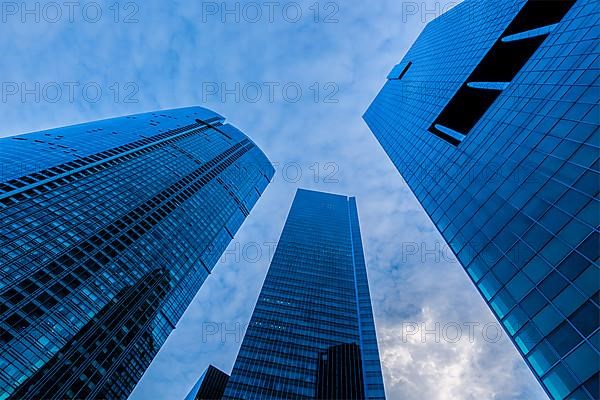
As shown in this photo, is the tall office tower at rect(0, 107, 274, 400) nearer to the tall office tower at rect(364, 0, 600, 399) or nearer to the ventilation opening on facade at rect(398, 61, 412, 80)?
the tall office tower at rect(364, 0, 600, 399)

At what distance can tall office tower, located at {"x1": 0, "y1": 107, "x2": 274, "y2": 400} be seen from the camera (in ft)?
168

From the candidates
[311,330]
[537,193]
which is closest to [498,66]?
[537,193]

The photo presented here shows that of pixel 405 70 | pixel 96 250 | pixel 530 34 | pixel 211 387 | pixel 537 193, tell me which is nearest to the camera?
pixel 537 193

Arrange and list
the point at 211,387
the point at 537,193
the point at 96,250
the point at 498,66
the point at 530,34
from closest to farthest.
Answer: the point at 537,193 < the point at 530,34 < the point at 498,66 < the point at 96,250 < the point at 211,387

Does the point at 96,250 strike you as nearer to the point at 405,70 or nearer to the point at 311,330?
the point at 311,330

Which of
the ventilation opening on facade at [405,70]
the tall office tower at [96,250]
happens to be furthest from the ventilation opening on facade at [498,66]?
the tall office tower at [96,250]

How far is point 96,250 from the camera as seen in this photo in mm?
69500

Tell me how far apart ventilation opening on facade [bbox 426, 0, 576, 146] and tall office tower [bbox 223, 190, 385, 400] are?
57563 millimetres

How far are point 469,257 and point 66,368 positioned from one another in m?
63.5

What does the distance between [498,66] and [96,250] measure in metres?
84.1

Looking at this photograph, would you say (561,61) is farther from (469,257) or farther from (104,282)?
(104,282)

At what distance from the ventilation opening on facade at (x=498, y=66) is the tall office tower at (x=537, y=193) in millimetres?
275

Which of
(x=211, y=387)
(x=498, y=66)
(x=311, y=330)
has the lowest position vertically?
(x=211, y=387)

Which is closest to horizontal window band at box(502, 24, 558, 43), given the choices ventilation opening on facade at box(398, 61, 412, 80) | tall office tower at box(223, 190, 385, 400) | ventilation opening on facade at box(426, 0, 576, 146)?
ventilation opening on facade at box(426, 0, 576, 146)
